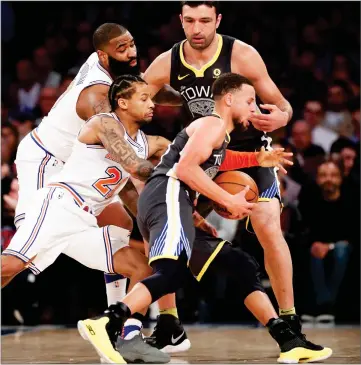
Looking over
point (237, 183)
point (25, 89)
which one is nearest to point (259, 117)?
point (237, 183)

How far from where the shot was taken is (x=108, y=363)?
4.71 metres

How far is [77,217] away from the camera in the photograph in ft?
16.9

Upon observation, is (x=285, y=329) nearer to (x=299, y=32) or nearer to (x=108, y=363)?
(x=108, y=363)

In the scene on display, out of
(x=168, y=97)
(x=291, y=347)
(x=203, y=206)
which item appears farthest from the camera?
(x=168, y=97)

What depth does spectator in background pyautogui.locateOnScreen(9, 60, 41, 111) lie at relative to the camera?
9969 mm

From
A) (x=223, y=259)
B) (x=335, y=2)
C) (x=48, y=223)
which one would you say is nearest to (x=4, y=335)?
(x=48, y=223)

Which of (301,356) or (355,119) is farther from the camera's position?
(355,119)

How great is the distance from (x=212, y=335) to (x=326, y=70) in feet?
13.7

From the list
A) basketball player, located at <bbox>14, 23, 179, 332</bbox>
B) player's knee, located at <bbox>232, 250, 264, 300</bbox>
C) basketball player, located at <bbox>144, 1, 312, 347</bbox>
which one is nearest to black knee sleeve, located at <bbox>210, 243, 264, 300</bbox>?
player's knee, located at <bbox>232, 250, 264, 300</bbox>

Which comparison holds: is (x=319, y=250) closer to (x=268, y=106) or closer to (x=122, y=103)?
(x=268, y=106)

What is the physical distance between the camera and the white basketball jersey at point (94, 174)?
5.20 m

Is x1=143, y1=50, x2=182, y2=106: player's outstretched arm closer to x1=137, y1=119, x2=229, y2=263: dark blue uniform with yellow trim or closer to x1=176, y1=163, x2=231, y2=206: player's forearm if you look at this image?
x1=137, y1=119, x2=229, y2=263: dark blue uniform with yellow trim

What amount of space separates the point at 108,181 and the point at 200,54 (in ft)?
3.39

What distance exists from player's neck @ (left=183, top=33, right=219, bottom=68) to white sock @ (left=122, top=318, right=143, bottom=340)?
1.69 metres
